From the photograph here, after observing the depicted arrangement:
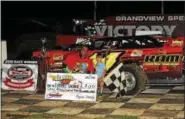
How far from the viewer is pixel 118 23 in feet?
44.3

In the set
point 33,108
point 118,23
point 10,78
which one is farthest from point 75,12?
point 33,108

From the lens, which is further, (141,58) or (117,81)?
(141,58)

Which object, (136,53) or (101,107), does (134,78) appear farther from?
(101,107)

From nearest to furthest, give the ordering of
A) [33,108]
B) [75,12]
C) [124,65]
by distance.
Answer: [33,108] → [124,65] → [75,12]

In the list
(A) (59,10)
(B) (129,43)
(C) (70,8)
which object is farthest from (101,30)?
(A) (59,10)

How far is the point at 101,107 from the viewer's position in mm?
8609

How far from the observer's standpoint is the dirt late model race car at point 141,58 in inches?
384

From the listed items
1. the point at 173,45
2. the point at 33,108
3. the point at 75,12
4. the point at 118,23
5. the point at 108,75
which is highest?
the point at 75,12

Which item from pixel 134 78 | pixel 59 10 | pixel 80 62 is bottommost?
pixel 134 78

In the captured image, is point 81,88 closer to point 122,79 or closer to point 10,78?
point 122,79

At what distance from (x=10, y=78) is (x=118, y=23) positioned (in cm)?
456

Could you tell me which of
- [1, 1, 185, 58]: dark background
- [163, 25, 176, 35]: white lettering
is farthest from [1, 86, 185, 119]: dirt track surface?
[1, 1, 185, 58]: dark background

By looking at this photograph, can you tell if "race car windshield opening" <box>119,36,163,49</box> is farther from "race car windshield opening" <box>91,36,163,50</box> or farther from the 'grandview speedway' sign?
the 'grandview speedway' sign

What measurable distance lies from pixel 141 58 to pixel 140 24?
3.66 metres
